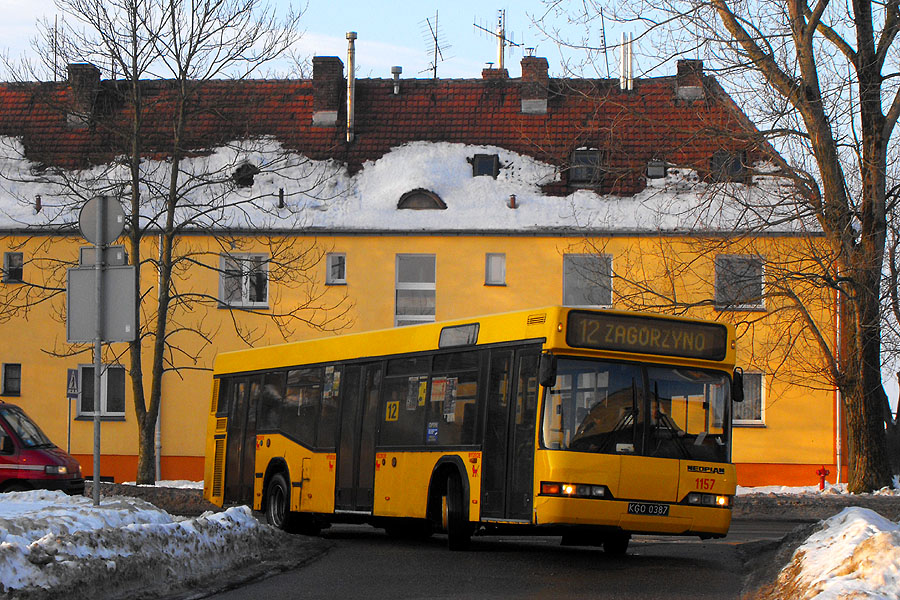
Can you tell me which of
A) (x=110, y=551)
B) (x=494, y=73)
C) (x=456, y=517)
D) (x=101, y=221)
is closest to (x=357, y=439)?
(x=456, y=517)

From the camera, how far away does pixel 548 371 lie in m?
12.4

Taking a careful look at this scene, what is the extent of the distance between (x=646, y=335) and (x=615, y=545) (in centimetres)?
295

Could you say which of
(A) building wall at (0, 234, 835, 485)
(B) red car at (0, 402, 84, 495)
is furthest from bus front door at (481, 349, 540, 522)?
(A) building wall at (0, 234, 835, 485)

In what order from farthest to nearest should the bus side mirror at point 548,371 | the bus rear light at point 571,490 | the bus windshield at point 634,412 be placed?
the bus windshield at point 634,412
the bus side mirror at point 548,371
the bus rear light at point 571,490

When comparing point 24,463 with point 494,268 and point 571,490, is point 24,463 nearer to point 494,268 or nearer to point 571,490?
point 571,490

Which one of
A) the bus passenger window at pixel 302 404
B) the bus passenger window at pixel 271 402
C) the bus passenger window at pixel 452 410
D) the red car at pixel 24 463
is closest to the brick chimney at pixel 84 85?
the red car at pixel 24 463

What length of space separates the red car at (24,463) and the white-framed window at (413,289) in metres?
16.1

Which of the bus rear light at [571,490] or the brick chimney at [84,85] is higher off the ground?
the brick chimney at [84,85]

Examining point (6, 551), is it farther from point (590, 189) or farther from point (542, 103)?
point (542, 103)

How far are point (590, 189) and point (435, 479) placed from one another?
22334mm

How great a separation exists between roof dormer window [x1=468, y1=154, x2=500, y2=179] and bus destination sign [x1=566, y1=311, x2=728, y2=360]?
77.0 ft

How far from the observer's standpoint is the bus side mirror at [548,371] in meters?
12.4

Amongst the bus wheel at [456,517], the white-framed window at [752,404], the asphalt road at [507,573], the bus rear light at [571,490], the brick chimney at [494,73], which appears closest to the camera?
the asphalt road at [507,573]

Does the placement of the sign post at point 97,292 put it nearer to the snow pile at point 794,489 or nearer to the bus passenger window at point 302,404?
the bus passenger window at point 302,404
